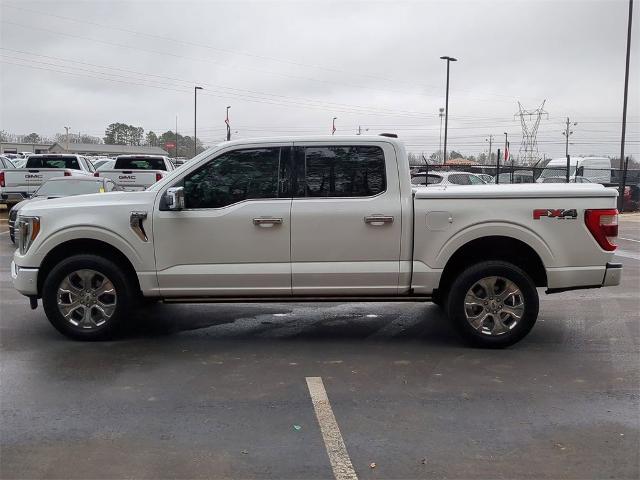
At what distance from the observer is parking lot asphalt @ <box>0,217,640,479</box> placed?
3.62 m

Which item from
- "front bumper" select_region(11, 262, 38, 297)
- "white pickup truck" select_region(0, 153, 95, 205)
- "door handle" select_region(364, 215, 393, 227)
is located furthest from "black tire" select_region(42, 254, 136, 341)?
"white pickup truck" select_region(0, 153, 95, 205)

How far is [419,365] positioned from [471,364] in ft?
1.57

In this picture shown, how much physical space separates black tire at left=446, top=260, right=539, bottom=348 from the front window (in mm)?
1998

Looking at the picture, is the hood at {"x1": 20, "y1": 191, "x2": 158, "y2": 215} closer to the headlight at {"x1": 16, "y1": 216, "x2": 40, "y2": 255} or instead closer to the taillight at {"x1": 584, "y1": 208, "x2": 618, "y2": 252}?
the headlight at {"x1": 16, "y1": 216, "x2": 40, "y2": 255}

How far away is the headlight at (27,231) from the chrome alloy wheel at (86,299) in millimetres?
550

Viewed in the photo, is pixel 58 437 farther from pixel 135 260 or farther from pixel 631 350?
pixel 631 350

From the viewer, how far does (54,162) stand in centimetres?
1997

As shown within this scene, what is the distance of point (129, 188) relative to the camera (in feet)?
61.3

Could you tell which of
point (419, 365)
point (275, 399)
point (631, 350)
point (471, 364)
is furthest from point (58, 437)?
point (631, 350)

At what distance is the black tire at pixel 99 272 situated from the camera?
5.88m

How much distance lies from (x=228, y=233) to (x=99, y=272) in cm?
134

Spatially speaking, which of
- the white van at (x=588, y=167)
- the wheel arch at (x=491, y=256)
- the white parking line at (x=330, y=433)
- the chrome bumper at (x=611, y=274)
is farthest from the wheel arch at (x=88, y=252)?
the white van at (x=588, y=167)

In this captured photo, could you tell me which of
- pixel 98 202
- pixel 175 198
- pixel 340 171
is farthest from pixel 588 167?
pixel 98 202

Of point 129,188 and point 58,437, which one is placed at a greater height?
point 129,188
